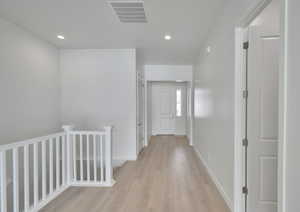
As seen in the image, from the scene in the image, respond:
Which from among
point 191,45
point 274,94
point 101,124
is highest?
point 191,45

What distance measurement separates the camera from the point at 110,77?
4.42m

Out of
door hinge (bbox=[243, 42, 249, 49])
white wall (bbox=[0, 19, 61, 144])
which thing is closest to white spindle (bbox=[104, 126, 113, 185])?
white wall (bbox=[0, 19, 61, 144])

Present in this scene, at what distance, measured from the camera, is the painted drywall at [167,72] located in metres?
5.94

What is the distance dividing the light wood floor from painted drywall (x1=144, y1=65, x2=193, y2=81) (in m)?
3.00

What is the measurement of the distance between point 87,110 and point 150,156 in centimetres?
204

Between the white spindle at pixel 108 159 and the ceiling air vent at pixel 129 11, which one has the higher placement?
the ceiling air vent at pixel 129 11

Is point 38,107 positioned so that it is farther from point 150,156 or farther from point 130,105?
point 150,156

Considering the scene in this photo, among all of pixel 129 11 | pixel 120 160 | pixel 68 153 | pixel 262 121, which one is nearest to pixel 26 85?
pixel 68 153

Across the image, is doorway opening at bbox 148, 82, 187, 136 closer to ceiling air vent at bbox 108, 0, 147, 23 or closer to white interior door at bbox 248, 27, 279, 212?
ceiling air vent at bbox 108, 0, 147, 23

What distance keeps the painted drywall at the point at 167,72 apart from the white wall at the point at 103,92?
5.57 feet

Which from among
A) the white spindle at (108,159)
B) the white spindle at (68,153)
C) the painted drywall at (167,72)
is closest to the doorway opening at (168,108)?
the painted drywall at (167,72)

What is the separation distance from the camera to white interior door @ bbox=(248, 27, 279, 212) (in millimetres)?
1886

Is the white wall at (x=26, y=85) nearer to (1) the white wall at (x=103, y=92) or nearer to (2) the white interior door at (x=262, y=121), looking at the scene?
(1) the white wall at (x=103, y=92)

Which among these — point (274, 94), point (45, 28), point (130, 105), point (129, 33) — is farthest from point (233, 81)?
point (45, 28)
